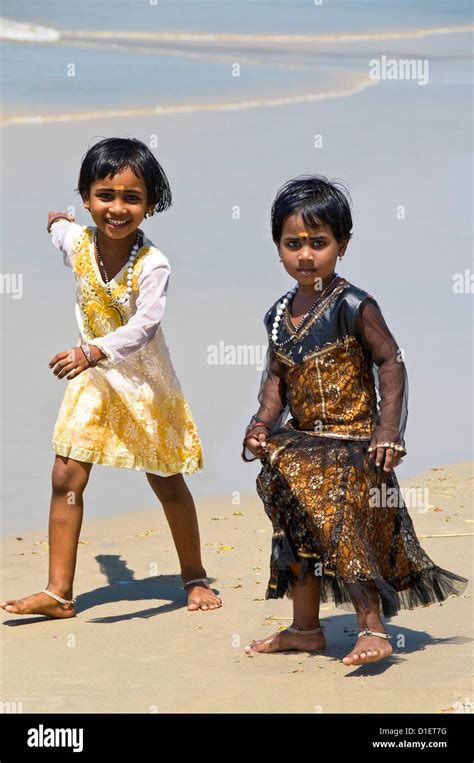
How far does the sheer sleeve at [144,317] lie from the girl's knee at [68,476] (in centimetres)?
55

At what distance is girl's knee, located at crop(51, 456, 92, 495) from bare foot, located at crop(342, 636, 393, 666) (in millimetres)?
1433

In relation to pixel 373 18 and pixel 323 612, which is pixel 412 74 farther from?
pixel 323 612

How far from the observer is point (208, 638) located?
4.87m

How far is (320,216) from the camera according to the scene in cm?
450

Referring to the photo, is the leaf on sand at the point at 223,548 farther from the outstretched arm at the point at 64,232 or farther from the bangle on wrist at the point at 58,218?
the bangle on wrist at the point at 58,218

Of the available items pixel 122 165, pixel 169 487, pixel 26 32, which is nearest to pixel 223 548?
pixel 169 487

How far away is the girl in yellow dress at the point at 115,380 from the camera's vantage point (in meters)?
5.16

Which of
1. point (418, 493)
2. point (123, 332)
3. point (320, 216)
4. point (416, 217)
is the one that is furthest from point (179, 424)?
point (416, 217)

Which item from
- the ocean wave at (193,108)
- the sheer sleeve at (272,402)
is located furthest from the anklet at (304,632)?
the ocean wave at (193,108)

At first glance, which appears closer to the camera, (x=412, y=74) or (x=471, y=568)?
(x=471, y=568)

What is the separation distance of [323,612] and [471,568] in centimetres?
77

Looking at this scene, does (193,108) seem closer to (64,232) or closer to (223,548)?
(223,548)

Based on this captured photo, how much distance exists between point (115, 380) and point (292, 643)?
4.28ft

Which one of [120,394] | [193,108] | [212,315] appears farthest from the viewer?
[193,108]
